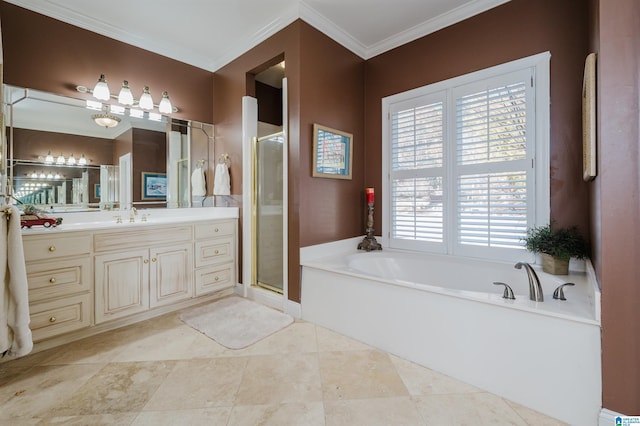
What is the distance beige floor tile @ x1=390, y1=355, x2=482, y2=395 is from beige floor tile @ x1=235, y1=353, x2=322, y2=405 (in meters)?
0.51

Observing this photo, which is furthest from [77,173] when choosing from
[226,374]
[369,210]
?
[369,210]

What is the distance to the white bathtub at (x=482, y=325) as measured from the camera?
3.99 ft

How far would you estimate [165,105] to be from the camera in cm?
275

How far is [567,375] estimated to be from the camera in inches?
48.3

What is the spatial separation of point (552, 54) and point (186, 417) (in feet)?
10.6

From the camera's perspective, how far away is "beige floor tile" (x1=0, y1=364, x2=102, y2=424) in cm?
134

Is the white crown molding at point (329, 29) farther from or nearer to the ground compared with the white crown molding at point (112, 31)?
farther from the ground

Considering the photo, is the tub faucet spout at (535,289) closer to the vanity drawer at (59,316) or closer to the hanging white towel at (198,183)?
the vanity drawer at (59,316)

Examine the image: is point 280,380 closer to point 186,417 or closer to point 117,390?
point 186,417

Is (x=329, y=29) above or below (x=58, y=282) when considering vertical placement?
above

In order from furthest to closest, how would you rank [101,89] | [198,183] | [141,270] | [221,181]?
[198,183], [221,181], [101,89], [141,270]

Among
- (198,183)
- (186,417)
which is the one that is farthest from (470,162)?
(198,183)

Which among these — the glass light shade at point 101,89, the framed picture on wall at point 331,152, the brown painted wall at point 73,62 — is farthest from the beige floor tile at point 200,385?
the brown painted wall at point 73,62

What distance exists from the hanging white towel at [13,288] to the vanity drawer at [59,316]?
0.73ft
